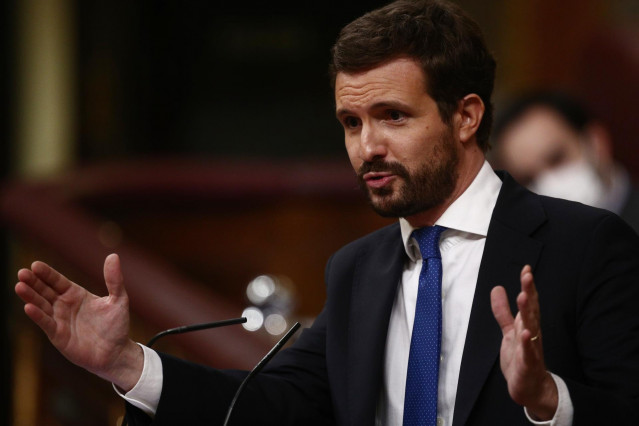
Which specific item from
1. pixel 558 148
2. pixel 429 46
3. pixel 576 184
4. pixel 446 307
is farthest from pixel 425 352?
pixel 558 148

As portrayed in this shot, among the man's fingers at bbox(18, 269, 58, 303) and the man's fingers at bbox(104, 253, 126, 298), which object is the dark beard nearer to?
the man's fingers at bbox(104, 253, 126, 298)

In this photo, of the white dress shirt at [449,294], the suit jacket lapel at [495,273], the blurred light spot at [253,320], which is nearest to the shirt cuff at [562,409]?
the suit jacket lapel at [495,273]

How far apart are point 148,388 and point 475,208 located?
73 centimetres

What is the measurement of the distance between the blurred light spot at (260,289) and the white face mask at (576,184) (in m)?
1.70

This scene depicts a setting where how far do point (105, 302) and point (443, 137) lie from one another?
0.73 metres

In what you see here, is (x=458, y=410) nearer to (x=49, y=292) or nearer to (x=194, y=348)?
(x=49, y=292)

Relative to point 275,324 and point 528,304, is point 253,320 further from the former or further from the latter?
point 528,304

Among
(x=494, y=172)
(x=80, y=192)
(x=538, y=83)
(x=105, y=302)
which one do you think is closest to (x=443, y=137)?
(x=494, y=172)

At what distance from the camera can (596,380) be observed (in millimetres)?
1774

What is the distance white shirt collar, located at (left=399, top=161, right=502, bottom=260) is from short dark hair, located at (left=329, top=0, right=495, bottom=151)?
0.48 ft

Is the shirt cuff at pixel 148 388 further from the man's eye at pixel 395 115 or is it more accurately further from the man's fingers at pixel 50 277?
the man's eye at pixel 395 115

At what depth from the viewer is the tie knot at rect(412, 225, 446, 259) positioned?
204cm

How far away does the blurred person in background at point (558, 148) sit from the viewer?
13.2ft

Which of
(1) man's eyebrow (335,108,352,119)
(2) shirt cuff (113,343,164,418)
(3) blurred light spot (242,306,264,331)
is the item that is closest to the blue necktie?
(1) man's eyebrow (335,108,352,119)
